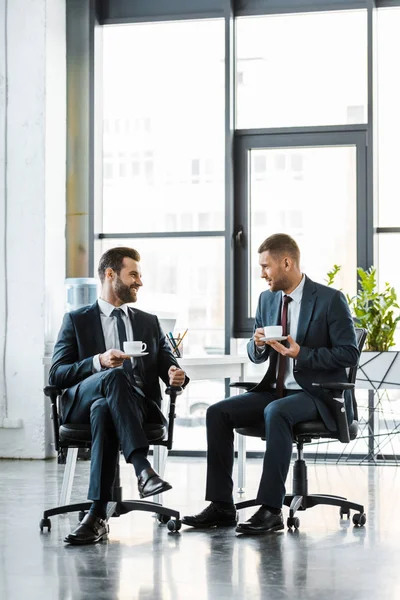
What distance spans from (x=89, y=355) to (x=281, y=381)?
0.83m

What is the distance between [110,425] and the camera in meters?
3.71

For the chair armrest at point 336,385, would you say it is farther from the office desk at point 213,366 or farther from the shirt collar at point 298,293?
the office desk at point 213,366

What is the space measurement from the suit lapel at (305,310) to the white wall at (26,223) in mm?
2642

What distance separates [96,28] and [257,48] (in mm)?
1154

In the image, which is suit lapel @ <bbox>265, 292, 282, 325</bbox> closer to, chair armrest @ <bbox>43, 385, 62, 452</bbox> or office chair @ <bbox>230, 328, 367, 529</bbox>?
office chair @ <bbox>230, 328, 367, 529</bbox>

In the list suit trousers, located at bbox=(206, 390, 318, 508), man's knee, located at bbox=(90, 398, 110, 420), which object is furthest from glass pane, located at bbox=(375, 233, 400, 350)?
man's knee, located at bbox=(90, 398, 110, 420)

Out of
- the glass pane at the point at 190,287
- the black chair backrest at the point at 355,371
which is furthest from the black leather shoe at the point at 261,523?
the glass pane at the point at 190,287

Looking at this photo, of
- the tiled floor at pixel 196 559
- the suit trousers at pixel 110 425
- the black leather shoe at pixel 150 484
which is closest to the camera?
the tiled floor at pixel 196 559

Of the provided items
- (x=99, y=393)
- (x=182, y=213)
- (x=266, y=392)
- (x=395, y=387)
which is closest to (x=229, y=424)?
(x=266, y=392)

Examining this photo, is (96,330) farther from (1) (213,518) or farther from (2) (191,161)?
(2) (191,161)

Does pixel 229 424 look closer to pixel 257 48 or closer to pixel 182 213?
pixel 182 213

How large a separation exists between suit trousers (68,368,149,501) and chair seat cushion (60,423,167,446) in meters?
0.06

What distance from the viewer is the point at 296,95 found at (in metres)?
6.47

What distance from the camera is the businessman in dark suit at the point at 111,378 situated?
11.9 feet
